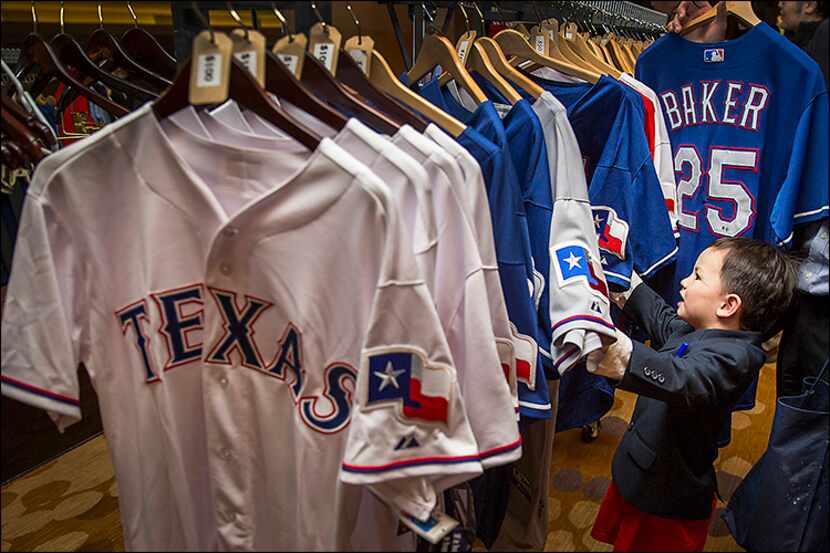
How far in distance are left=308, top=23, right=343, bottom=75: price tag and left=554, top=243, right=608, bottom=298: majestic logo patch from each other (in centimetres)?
41

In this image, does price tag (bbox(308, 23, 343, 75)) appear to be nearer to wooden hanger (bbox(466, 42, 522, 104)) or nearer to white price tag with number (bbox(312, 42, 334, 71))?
white price tag with number (bbox(312, 42, 334, 71))

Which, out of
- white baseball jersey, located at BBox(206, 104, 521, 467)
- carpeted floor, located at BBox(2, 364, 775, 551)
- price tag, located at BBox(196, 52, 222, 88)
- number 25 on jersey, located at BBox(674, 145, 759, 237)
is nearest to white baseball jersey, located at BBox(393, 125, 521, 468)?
white baseball jersey, located at BBox(206, 104, 521, 467)

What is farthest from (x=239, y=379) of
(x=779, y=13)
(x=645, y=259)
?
(x=779, y=13)

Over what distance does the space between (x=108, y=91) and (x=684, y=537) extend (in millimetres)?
1188

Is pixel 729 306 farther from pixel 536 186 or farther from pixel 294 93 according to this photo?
pixel 294 93

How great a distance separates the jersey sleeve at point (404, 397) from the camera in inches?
26.7

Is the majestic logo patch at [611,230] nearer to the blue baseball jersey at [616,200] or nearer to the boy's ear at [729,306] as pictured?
the blue baseball jersey at [616,200]

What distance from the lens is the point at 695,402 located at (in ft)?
3.12

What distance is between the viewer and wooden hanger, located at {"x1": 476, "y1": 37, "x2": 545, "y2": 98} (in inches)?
41.7

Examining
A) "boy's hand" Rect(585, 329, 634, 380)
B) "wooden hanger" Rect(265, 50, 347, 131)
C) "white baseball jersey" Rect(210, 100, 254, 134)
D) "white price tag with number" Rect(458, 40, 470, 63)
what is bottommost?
"boy's hand" Rect(585, 329, 634, 380)

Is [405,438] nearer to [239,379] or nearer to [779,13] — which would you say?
[239,379]

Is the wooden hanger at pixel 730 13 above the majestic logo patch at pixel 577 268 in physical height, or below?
above

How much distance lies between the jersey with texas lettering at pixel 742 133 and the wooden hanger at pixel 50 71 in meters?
1.01

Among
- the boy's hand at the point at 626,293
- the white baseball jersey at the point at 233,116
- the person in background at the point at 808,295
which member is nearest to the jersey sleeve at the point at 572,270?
the boy's hand at the point at 626,293
